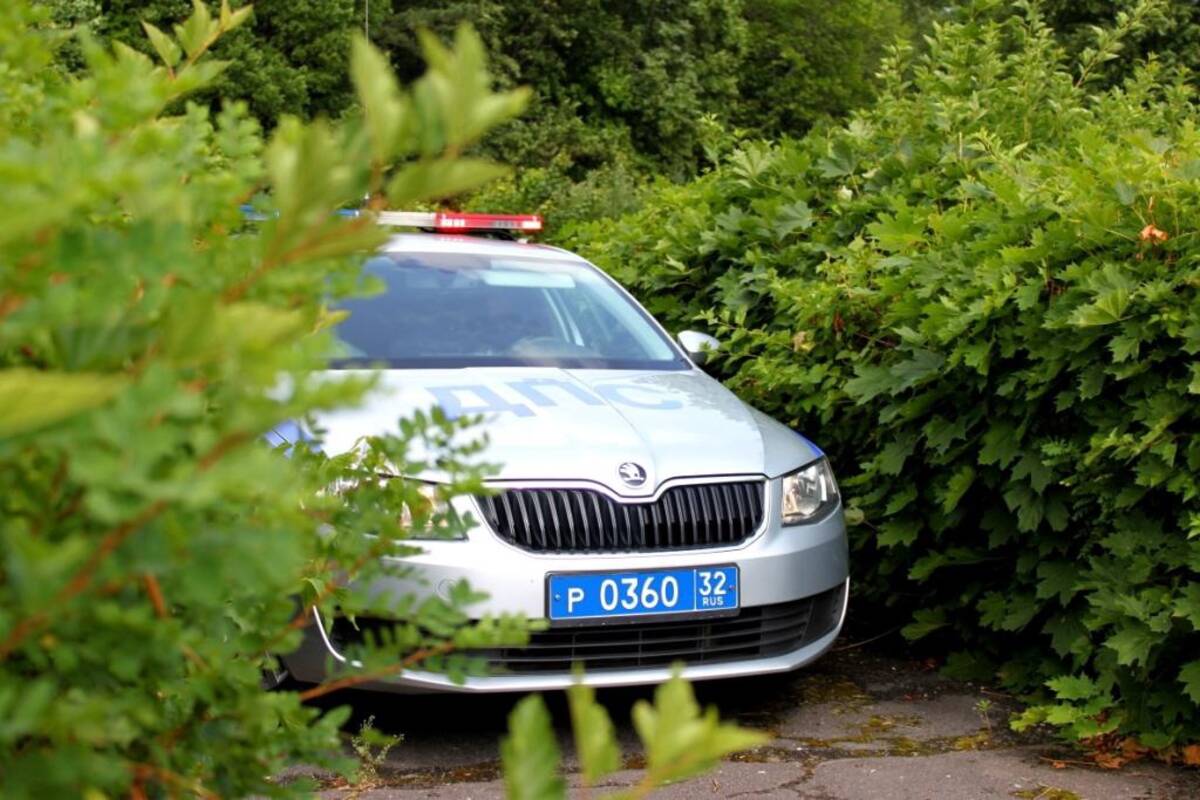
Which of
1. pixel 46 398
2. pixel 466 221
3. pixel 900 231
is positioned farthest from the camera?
pixel 466 221

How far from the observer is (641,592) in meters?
4.28

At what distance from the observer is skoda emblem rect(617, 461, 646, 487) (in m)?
4.36

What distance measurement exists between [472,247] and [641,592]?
2158mm

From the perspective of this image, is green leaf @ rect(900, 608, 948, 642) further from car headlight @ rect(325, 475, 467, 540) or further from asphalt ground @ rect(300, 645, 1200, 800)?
car headlight @ rect(325, 475, 467, 540)

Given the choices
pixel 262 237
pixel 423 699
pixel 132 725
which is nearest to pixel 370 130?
pixel 262 237

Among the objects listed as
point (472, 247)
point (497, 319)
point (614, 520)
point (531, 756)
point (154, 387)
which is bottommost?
point (614, 520)

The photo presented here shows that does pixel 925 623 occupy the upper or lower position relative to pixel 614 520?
lower

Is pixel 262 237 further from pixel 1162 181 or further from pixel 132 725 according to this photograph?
pixel 1162 181

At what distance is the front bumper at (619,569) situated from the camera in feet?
13.5

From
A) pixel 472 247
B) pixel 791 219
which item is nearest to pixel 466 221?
pixel 472 247

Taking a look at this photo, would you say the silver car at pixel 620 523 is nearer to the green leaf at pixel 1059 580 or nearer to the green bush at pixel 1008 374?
the green bush at pixel 1008 374

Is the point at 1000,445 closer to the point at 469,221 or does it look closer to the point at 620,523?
the point at 620,523

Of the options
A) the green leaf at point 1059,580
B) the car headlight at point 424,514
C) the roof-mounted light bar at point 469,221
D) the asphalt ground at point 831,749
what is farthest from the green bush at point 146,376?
the roof-mounted light bar at point 469,221

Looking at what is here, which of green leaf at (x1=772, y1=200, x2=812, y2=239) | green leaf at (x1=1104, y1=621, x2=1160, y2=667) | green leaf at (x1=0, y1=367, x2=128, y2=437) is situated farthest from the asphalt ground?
green leaf at (x1=0, y1=367, x2=128, y2=437)
